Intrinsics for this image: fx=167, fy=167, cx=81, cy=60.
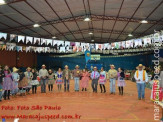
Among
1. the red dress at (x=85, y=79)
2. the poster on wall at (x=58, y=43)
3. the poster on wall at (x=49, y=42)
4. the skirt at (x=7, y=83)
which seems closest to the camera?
the skirt at (x=7, y=83)

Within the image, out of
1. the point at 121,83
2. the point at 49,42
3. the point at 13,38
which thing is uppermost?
the point at 49,42

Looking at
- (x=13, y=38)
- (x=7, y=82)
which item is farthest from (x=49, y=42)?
(x=7, y=82)

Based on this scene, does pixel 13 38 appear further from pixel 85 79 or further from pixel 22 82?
pixel 85 79

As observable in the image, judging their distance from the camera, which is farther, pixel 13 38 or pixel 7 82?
pixel 13 38

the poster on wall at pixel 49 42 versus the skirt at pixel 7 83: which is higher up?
the poster on wall at pixel 49 42

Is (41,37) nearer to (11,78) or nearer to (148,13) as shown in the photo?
(148,13)

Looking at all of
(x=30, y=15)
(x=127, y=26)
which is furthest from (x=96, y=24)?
(x=30, y=15)

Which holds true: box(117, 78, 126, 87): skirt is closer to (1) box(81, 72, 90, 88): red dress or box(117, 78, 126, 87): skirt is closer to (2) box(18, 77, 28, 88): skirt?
(1) box(81, 72, 90, 88): red dress

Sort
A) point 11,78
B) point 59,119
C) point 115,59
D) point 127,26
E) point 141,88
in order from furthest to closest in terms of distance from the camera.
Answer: point 115,59 < point 127,26 < point 11,78 < point 141,88 < point 59,119

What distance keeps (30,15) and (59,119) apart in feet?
45.1

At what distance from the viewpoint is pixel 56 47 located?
29.7m

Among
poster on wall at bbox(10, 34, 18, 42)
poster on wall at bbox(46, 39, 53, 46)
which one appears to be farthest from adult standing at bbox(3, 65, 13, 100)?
poster on wall at bbox(46, 39, 53, 46)

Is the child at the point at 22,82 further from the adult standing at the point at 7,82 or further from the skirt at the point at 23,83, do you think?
the adult standing at the point at 7,82

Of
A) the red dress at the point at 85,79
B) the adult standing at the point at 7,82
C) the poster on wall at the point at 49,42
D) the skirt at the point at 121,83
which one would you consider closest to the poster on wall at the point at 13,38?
the poster on wall at the point at 49,42
